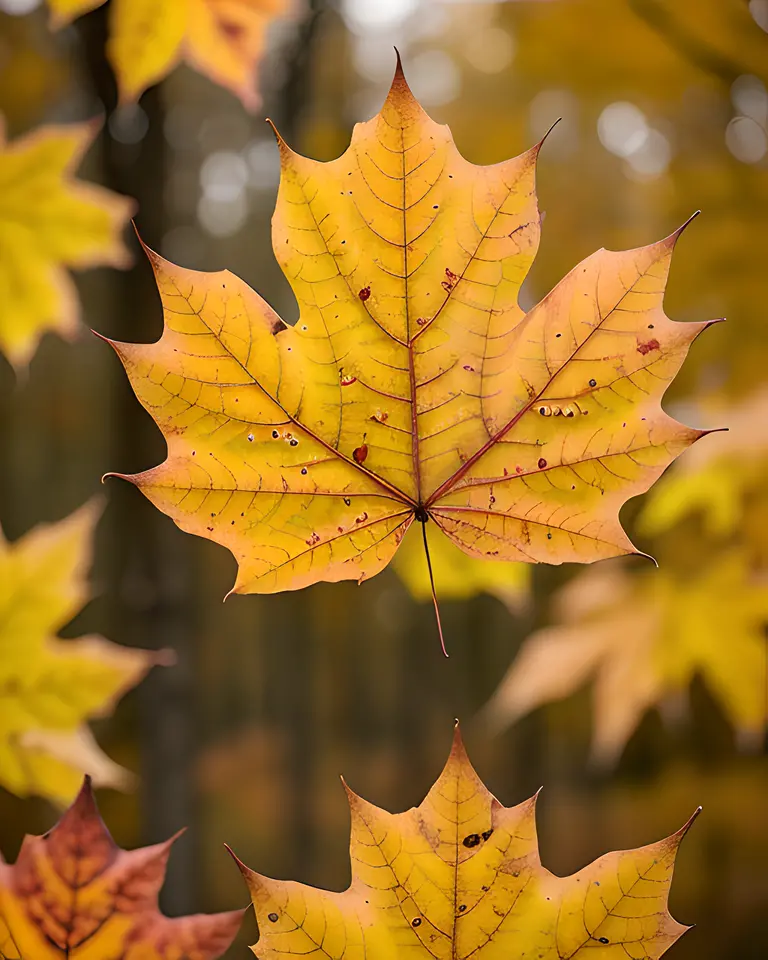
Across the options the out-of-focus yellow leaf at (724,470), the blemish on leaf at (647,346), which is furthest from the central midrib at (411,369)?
the out-of-focus yellow leaf at (724,470)

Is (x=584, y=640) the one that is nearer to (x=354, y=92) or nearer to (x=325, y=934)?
(x=325, y=934)

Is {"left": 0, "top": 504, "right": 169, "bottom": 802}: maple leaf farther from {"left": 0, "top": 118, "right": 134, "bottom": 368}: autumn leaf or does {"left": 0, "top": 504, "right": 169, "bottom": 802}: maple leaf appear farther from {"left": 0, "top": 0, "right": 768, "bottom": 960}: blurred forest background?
{"left": 0, "top": 0, "right": 768, "bottom": 960}: blurred forest background

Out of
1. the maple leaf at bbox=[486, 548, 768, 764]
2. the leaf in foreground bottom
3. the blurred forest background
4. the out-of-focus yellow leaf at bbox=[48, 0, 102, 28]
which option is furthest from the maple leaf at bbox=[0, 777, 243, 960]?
the maple leaf at bbox=[486, 548, 768, 764]

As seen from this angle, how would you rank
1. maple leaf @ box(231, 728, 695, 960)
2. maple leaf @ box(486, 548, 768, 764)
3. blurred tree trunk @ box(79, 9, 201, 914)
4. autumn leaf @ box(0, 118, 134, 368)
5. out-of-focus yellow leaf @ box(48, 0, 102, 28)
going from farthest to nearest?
blurred tree trunk @ box(79, 9, 201, 914)
maple leaf @ box(486, 548, 768, 764)
autumn leaf @ box(0, 118, 134, 368)
out-of-focus yellow leaf @ box(48, 0, 102, 28)
maple leaf @ box(231, 728, 695, 960)

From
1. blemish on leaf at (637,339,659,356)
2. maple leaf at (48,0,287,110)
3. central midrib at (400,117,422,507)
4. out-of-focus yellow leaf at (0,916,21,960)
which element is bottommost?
out-of-focus yellow leaf at (0,916,21,960)

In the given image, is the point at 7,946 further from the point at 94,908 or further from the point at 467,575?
the point at 467,575

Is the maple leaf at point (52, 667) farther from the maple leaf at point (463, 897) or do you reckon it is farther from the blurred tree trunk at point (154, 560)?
the blurred tree trunk at point (154, 560)
